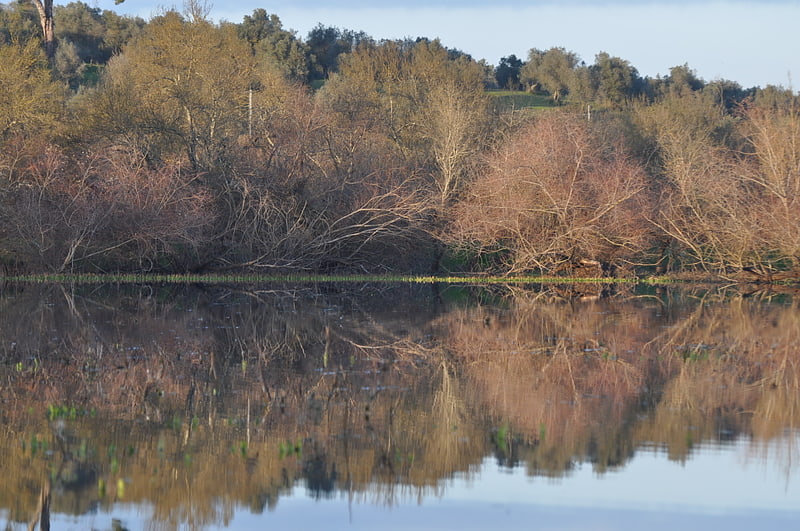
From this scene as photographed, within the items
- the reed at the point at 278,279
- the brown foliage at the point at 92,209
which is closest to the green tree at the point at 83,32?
the brown foliage at the point at 92,209

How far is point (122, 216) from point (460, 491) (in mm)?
24172

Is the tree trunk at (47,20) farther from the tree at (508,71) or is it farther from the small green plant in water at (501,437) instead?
the tree at (508,71)

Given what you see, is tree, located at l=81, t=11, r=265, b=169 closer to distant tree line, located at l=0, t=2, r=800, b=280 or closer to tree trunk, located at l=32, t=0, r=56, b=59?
distant tree line, located at l=0, t=2, r=800, b=280

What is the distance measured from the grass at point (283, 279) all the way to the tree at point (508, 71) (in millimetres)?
48054

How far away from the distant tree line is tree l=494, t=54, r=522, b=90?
41.6 m

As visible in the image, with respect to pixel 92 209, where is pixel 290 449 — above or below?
below

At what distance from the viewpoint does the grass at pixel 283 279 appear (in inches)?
1174

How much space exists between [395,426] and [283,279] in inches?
860

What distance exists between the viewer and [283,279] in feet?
102

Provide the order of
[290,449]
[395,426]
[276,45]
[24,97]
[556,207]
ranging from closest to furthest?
[290,449], [395,426], [556,207], [24,97], [276,45]

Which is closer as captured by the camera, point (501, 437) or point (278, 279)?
point (501, 437)

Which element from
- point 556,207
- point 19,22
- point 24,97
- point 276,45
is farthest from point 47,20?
point 276,45

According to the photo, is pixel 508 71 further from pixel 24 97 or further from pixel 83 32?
pixel 24 97

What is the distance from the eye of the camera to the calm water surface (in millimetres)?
7449
